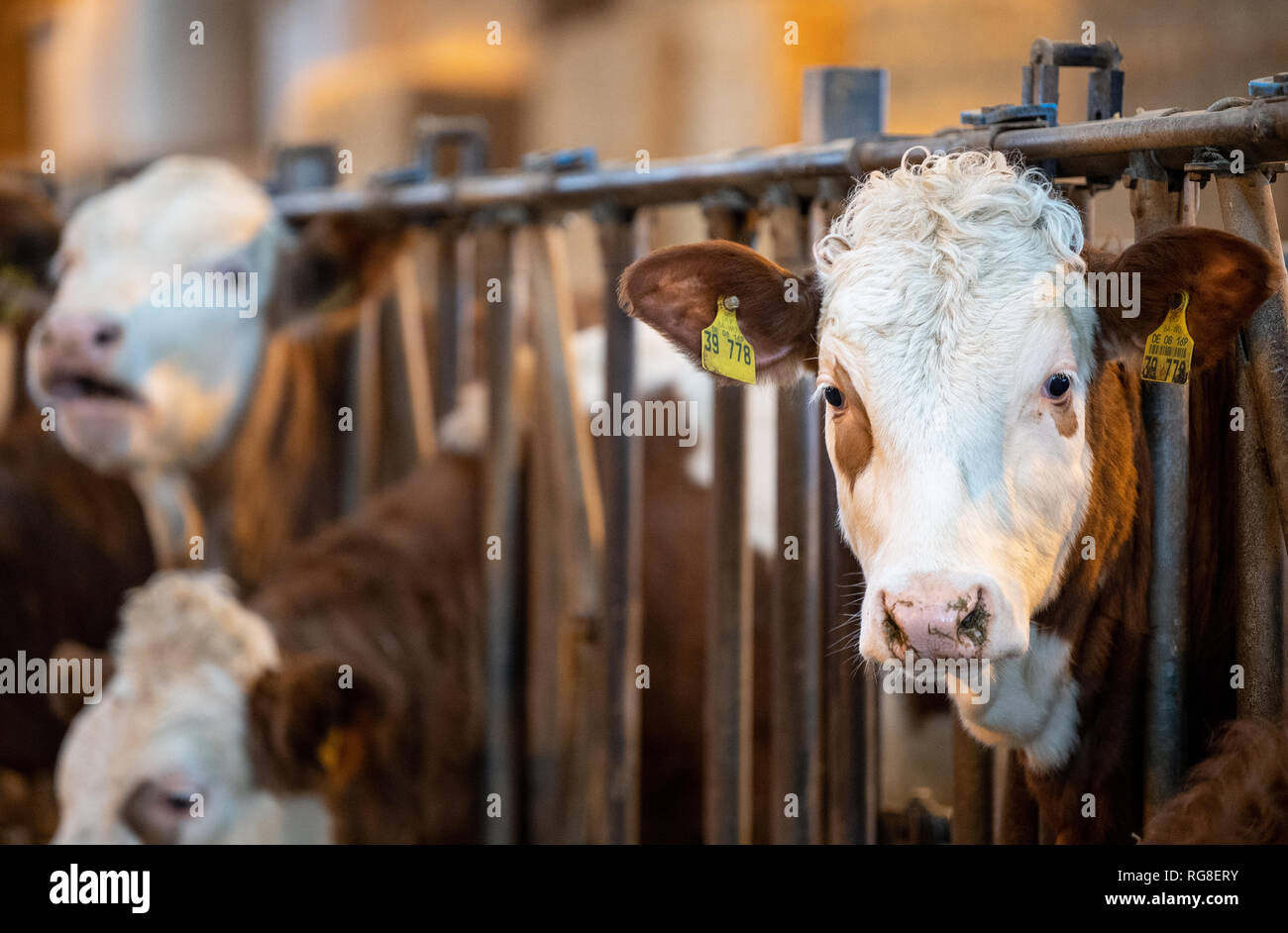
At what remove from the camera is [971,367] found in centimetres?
171

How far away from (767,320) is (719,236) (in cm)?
64

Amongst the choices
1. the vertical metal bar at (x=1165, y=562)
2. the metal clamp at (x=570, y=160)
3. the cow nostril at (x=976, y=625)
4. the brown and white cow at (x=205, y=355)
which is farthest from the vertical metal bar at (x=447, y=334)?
the cow nostril at (x=976, y=625)

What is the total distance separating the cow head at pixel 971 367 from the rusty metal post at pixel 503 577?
1405 millimetres

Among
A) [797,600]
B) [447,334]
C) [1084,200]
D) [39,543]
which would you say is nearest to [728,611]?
[797,600]

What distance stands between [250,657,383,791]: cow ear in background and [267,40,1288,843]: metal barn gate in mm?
509

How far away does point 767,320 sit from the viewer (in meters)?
1.98

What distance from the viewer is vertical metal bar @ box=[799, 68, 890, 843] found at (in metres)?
2.41

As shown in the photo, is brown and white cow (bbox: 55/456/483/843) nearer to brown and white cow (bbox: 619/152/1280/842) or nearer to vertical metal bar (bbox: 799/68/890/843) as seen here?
vertical metal bar (bbox: 799/68/890/843)

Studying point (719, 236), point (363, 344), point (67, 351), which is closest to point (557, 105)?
point (363, 344)

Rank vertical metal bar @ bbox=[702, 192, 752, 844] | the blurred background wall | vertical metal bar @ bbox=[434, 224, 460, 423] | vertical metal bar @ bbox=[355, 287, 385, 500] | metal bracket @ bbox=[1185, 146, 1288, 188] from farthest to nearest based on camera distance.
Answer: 1. the blurred background wall
2. vertical metal bar @ bbox=[355, 287, 385, 500]
3. vertical metal bar @ bbox=[434, 224, 460, 423]
4. vertical metal bar @ bbox=[702, 192, 752, 844]
5. metal bracket @ bbox=[1185, 146, 1288, 188]

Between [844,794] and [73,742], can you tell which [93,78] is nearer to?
[73,742]

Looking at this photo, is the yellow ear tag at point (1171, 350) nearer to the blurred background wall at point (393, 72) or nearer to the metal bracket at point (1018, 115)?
the metal bracket at point (1018, 115)

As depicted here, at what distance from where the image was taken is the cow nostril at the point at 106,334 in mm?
3355

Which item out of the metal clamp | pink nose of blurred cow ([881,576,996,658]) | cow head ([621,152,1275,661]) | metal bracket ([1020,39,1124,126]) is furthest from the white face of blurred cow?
pink nose of blurred cow ([881,576,996,658])
